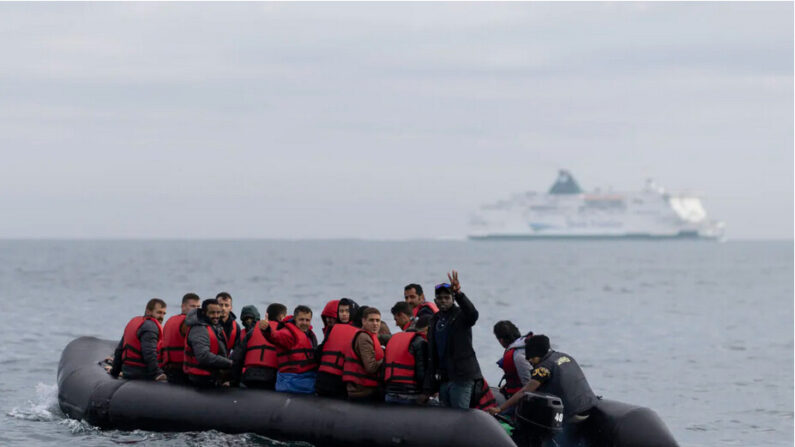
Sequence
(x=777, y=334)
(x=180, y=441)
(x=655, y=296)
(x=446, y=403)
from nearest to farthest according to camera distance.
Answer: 1. (x=446, y=403)
2. (x=180, y=441)
3. (x=777, y=334)
4. (x=655, y=296)

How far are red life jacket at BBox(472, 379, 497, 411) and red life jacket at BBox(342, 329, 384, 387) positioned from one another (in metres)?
1.17

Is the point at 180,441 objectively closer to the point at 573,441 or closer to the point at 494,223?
the point at 573,441

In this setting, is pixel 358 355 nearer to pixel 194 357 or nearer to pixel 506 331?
pixel 506 331

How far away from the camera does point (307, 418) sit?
12.9 metres

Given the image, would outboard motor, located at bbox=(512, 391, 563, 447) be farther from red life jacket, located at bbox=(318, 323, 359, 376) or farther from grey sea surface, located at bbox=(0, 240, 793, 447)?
grey sea surface, located at bbox=(0, 240, 793, 447)

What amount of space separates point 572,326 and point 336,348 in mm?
27316

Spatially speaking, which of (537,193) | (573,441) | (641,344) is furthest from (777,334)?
(537,193)

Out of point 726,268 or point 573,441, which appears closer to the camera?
point 573,441

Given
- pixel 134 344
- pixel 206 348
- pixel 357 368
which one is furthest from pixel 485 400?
pixel 134 344

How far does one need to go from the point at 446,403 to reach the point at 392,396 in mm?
645

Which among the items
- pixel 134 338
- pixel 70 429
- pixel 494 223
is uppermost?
pixel 494 223

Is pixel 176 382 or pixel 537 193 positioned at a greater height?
pixel 537 193

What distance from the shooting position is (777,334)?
3928cm

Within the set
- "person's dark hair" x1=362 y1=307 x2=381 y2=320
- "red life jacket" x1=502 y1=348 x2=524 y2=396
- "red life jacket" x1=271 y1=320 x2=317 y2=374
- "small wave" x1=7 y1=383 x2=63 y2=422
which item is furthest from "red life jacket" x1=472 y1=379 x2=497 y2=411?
"small wave" x1=7 y1=383 x2=63 y2=422
